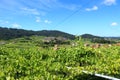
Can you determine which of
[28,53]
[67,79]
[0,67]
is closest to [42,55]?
[28,53]

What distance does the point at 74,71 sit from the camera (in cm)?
1368

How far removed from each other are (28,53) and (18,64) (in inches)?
186

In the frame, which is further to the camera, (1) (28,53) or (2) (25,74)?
(1) (28,53)

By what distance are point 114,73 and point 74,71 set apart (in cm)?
279

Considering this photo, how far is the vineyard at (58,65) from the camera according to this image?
40.2 ft

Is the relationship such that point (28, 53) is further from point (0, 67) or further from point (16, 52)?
point (0, 67)

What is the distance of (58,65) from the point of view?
14.5 m

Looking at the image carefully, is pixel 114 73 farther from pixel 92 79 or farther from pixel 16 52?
pixel 16 52

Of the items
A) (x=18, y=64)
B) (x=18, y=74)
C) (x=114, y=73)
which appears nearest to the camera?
(x=18, y=74)

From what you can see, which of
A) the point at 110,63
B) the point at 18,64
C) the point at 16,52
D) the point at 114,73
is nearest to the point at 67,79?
the point at 18,64

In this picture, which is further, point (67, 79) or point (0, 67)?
point (0, 67)

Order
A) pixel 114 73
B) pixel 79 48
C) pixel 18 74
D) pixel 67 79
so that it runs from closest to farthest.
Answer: pixel 67 79 → pixel 18 74 → pixel 114 73 → pixel 79 48

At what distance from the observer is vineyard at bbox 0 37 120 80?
482 inches

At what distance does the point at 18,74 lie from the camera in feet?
41.2
